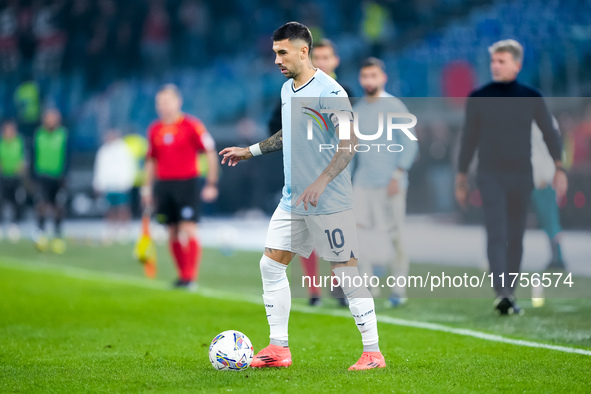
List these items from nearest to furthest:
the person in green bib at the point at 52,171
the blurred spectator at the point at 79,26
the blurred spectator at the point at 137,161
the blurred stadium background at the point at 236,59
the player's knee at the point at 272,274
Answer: the player's knee at the point at 272,274, the person in green bib at the point at 52,171, the blurred spectator at the point at 137,161, the blurred stadium background at the point at 236,59, the blurred spectator at the point at 79,26

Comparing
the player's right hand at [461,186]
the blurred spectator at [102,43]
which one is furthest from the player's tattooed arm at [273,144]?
the blurred spectator at [102,43]

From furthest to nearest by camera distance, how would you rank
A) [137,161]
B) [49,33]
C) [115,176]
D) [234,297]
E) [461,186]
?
[49,33] → [137,161] → [115,176] → [234,297] → [461,186]

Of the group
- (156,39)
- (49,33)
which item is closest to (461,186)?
(156,39)

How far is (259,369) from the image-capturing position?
4922 millimetres

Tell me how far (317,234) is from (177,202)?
4901 mm

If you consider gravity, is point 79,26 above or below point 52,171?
above

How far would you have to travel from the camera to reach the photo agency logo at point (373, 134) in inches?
182

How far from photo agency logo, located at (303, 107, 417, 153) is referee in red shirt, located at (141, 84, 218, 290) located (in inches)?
89.6

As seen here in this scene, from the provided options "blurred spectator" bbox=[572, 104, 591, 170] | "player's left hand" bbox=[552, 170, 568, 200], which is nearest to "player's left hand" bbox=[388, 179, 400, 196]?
"player's left hand" bbox=[552, 170, 568, 200]

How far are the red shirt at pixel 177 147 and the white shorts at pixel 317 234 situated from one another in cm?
472

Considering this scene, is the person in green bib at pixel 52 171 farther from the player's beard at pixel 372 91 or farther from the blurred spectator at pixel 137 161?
the player's beard at pixel 372 91

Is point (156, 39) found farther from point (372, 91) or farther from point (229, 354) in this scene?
point (229, 354)

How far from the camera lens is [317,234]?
483 centimetres

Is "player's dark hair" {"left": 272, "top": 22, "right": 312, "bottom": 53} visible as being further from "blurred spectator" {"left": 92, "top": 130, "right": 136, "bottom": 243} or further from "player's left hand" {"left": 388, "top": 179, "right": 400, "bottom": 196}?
"blurred spectator" {"left": 92, "top": 130, "right": 136, "bottom": 243}
